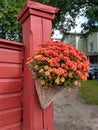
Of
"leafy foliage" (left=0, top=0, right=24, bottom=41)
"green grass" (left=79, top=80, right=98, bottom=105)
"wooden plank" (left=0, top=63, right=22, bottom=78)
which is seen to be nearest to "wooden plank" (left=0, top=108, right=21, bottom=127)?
"wooden plank" (left=0, top=63, right=22, bottom=78)

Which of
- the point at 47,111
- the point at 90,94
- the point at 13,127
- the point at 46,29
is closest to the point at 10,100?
the point at 13,127

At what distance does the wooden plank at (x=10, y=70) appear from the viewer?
2.09m

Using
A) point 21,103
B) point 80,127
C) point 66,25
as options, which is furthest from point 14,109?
point 66,25

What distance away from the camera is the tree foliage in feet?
38.2

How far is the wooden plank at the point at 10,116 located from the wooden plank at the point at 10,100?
46 mm

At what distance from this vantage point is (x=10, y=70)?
Answer: 7.04 ft

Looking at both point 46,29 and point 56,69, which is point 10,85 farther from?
point 46,29

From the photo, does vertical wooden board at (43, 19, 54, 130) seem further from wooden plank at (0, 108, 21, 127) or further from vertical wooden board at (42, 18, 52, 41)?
wooden plank at (0, 108, 21, 127)

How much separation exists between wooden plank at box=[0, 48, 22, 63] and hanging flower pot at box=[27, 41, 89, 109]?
0.27 meters

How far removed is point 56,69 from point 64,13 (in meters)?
10.8

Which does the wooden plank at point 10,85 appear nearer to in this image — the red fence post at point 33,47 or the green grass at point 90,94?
the red fence post at point 33,47

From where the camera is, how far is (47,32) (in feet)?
7.58

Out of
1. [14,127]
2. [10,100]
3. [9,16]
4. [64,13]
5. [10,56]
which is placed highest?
[9,16]

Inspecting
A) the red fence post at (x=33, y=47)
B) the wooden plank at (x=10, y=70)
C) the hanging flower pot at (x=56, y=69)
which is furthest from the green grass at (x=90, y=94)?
the hanging flower pot at (x=56, y=69)
